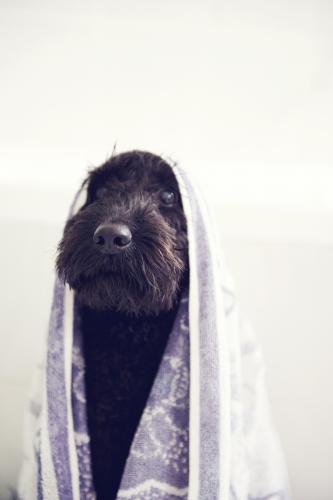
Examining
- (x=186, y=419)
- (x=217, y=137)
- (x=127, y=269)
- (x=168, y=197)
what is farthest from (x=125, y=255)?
(x=217, y=137)

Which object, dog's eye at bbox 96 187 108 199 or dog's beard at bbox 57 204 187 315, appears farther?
dog's eye at bbox 96 187 108 199

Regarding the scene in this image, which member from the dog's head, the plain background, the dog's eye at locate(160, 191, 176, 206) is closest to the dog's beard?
the dog's head

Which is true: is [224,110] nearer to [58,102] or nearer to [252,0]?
[252,0]

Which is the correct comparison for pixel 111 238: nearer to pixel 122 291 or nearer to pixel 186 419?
pixel 122 291

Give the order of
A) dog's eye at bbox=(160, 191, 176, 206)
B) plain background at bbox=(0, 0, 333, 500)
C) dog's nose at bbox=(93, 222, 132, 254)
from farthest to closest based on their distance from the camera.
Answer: plain background at bbox=(0, 0, 333, 500)
dog's eye at bbox=(160, 191, 176, 206)
dog's nose at bbox=(93, 222, 132, 254)

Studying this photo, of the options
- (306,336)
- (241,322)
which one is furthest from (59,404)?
(306,336)

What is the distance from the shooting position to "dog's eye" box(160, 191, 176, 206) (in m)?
0.78

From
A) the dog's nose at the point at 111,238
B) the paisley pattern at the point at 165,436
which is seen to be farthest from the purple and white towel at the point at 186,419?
the dog's nose at the point at 111,238

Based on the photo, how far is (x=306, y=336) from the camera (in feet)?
3.08

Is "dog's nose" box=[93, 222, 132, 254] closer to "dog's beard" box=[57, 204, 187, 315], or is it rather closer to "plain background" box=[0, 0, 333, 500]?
"dog's beard" box=[57, 204, 187, 315]

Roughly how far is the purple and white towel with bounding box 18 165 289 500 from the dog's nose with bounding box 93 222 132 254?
0.16 m

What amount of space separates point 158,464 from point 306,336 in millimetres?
525

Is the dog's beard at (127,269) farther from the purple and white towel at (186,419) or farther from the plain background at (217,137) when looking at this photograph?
the plain background at (217,137)

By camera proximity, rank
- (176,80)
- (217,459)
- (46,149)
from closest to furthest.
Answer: (217,459), (176,80), (46,149)
